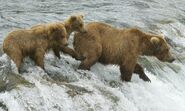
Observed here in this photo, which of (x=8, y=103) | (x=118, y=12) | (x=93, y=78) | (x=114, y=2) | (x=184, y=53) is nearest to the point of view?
(x=8, y=103)

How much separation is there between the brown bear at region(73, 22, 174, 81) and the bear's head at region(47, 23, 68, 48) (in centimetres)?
48

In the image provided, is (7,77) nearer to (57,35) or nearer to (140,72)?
(57,35)

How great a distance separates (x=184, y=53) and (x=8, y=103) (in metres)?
6.80

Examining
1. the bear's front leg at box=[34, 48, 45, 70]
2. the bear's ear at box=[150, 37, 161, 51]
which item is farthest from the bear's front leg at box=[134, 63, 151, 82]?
the bear's front leg at box=[34, 48, 45, 70]

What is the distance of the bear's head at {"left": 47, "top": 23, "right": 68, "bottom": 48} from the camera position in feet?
27.7

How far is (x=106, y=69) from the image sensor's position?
9.52 meters

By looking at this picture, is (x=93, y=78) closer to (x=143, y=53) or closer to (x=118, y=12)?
(x=143, y=53)

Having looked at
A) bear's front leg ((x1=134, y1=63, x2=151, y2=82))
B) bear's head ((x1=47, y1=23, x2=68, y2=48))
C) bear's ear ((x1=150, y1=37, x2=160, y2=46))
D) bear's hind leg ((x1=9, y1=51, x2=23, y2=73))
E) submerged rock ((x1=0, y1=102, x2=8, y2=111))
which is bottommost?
bear's front leg ((x1=134, y1=63, x2=151, y2=82))

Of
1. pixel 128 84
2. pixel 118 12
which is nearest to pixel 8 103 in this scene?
pixel 128 84

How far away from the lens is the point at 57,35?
27.8 ft

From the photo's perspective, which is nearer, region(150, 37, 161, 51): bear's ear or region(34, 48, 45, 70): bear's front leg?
region(34, 48, 45, 70): bear's front leg

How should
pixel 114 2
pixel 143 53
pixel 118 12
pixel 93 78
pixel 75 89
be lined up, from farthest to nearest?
pixel 114 2
pixel 118 12
pixel 143 53
pixel 93 78
pixel 75 89

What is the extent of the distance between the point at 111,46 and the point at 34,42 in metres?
1.49

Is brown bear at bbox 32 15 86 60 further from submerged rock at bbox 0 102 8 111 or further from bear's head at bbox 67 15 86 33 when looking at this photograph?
submerged rock at bbox 0 102 8 111
